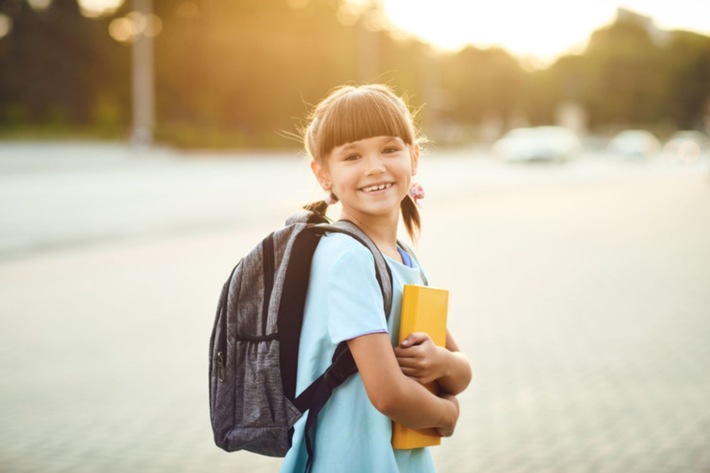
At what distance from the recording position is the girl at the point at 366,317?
67.5 inches

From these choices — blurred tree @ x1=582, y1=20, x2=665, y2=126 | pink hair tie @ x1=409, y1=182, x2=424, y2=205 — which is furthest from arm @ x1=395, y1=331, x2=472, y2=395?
blurred tree @ x1=582, y1=20, x2=665, y2=126

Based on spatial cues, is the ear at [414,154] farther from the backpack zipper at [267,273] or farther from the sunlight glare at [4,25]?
the sunlight glare at [4,25]

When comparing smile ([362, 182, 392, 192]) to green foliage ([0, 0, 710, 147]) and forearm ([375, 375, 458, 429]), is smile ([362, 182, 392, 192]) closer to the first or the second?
forearm ([375, 375, 458, 429])

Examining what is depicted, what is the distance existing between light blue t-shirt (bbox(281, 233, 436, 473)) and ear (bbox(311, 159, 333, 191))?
21 cm

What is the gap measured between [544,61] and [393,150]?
4676 inches

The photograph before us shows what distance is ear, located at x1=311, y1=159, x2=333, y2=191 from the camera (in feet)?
6.46

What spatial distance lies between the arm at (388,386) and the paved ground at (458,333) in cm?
64

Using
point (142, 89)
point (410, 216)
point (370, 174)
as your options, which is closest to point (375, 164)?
point (370, 174)

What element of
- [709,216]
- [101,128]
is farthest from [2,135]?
[709,216]

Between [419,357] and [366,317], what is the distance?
0.18m

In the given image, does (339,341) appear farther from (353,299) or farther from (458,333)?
(458,333)

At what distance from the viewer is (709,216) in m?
17.2

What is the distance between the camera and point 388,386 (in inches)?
68.2

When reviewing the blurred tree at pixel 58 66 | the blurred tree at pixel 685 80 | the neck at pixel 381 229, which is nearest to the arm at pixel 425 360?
the neck at pixel 381 229
